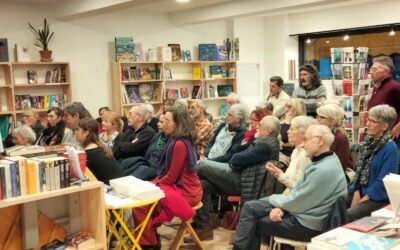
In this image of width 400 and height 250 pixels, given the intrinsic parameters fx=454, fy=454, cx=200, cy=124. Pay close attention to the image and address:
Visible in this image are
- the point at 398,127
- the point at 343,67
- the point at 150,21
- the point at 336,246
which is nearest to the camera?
the point at 336,246

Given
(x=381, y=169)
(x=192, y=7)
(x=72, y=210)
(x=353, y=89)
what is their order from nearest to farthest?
(x=72, y=210), (x=381, y=169), (x=353, y=89), (x=192, y=7)

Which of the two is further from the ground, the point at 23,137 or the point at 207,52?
the point at 207,52

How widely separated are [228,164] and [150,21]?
5130mm

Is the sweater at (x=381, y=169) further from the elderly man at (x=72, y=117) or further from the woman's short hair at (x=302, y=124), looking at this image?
the elderly man at (x=72, y=117)

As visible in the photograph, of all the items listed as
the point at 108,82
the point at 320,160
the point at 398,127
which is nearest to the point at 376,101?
the point at 398,127

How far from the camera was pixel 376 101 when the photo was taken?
4414mm

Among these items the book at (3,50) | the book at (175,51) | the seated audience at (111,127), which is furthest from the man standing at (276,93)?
the book at (3,50)

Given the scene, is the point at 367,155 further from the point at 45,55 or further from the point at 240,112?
the point at 45,55

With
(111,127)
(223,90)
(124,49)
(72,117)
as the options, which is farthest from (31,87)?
(223,90)

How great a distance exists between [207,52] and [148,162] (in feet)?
16.6

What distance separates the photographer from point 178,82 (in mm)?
8969

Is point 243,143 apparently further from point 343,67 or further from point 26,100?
point 26,100

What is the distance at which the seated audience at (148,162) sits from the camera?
4.32 meters

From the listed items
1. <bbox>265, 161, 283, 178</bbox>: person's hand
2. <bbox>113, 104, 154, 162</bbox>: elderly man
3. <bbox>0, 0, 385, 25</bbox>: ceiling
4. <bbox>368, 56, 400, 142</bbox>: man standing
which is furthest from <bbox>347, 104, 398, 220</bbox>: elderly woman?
<bbox>0, 0, 385, 25</bbox>: ceiling
